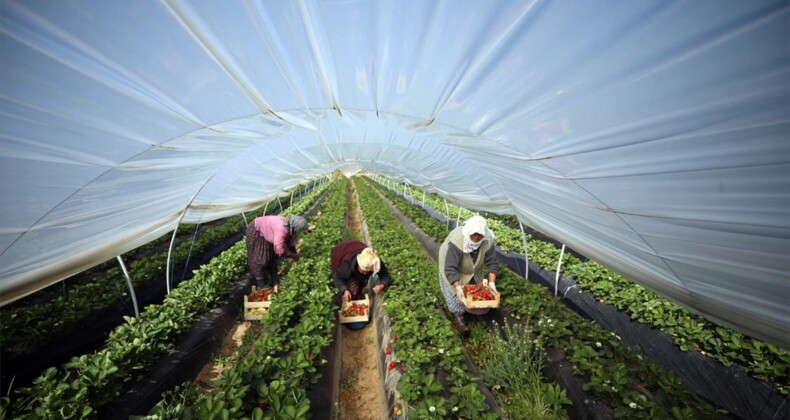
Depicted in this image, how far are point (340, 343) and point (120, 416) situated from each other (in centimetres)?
261

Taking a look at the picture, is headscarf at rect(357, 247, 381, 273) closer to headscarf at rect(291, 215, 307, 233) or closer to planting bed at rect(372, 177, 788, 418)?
headscarf at rect(291, 215, 307, 233)

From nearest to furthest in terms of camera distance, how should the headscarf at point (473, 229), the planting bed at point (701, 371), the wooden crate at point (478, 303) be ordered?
1. the planting bed at point (701, 371)
2. the headscarf at point (473, 229)
3. the wooden crate at point (478, 303)

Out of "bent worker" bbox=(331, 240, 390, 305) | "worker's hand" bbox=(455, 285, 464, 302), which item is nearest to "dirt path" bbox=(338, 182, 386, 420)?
"bent worker" bbox=(331, 240, 390, 305)

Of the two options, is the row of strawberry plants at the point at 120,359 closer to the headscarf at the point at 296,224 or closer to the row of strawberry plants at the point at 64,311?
the row of strawberry plants at the point at 64,311

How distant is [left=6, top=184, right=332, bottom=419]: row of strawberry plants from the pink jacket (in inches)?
50.4

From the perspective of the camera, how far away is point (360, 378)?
421 cm

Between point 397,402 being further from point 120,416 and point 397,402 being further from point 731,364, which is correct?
point 731,364

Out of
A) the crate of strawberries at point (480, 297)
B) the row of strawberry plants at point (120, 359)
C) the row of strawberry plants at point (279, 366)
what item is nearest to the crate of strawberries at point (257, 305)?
the row of strawberry plants at point (279, 366)

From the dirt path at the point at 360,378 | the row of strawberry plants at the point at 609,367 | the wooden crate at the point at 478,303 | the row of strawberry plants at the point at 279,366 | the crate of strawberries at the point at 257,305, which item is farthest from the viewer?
the crate of strawberries at the point at 257,305

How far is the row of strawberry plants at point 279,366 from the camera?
223 centimetres

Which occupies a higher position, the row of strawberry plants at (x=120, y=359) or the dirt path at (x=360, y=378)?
the row of strawberry plants at (x=120, y=359)

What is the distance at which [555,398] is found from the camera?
2.68m

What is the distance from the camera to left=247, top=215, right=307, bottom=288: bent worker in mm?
5023

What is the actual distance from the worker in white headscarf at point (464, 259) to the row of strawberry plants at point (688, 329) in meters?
2.27
